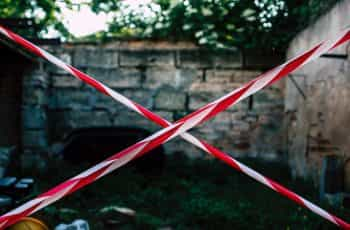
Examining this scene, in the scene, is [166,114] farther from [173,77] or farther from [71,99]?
[71,99]

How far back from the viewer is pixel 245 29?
6.22m

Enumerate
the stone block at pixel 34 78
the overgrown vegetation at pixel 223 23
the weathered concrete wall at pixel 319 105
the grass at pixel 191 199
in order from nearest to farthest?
1. the grass at pixel 191 199
2. the weathered concrete wall at pixel 319 105
3. the stone block at pixel 34 78
4. the overgrown vegetation at pixel 223 23

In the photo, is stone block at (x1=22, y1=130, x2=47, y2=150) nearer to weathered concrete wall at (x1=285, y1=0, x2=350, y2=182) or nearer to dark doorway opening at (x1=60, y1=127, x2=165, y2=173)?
dark doorway opening at (x1=60, y1=127, x2=165, y2=173)

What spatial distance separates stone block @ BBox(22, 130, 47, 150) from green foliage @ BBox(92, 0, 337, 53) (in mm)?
1778

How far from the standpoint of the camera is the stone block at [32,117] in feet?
18.5

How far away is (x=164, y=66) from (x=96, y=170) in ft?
13.8

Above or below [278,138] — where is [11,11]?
above

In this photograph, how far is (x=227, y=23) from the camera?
247 inches

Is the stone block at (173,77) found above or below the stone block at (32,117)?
above

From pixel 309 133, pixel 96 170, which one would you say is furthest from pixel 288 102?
pixel 96 170

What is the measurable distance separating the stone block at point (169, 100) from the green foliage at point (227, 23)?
2.61ft

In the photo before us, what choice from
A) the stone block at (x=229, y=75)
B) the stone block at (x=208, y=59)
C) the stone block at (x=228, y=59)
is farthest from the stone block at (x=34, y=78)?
the stone block at (x=228, y=59)

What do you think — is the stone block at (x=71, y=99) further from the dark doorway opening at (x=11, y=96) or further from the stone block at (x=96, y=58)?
the dark doorway opening at (x=11, y=96)

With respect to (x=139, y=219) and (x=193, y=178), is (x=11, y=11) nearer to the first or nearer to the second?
(x=193, y=178)
